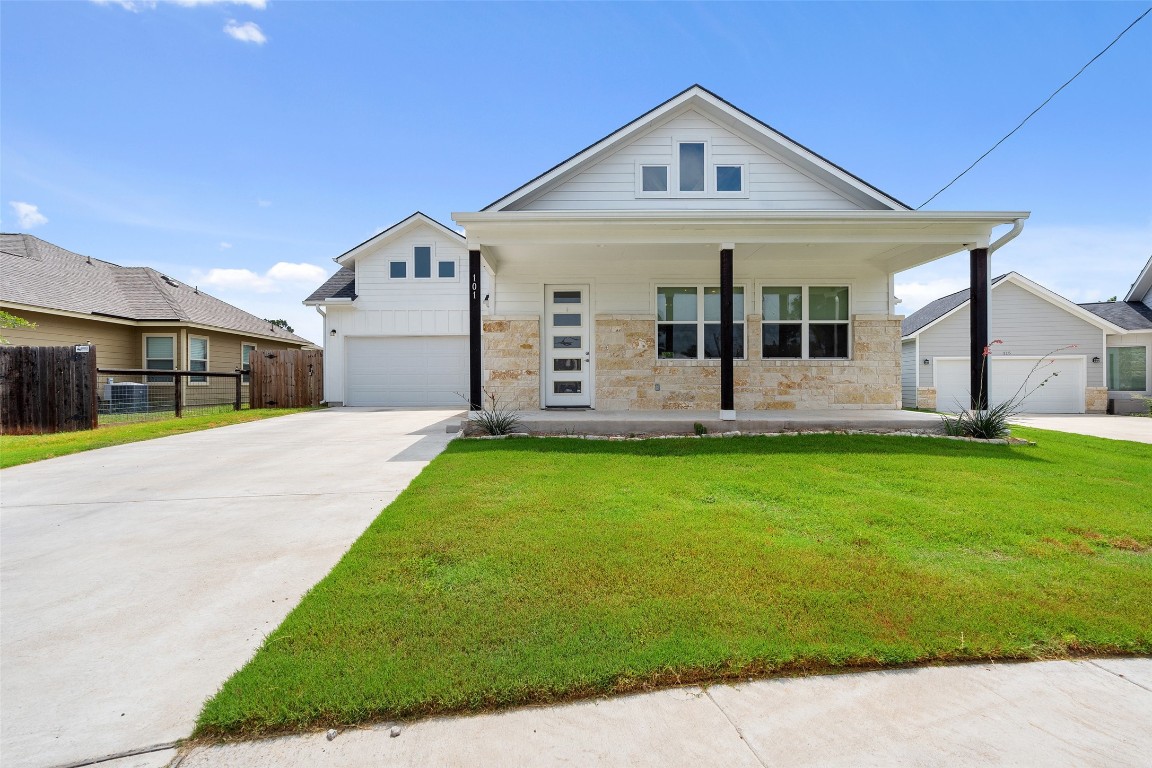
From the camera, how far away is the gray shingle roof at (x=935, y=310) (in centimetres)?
1662

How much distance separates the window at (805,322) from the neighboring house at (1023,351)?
8602mm

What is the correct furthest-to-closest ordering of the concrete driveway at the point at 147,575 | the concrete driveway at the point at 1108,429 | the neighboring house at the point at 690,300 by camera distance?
1. the neighboring house at the point at 690,300
2. the concrete driveway at the point at 1108,429
3. the concrete driveway at the point at 147,575

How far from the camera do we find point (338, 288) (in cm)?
1505

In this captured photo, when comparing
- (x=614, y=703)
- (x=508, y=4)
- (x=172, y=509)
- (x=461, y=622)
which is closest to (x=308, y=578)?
(x=461, y=622)

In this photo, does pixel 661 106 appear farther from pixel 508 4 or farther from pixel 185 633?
pixel 185 633

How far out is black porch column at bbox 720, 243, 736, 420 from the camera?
7672 millimetres

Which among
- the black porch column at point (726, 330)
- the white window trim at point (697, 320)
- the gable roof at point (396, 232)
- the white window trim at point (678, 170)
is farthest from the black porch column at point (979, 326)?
the gable roof at point (396, 232)

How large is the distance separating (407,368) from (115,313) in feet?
25.3

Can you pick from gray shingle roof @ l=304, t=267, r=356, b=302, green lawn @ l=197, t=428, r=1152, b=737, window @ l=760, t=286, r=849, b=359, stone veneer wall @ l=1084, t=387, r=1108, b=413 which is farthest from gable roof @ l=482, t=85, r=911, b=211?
stone veneer wall @ l=1084, t=387, r=1108, b=413

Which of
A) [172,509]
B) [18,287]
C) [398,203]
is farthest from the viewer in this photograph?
[398,203]

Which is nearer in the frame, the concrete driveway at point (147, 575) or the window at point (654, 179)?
the concrete driveway at point (147, 575)

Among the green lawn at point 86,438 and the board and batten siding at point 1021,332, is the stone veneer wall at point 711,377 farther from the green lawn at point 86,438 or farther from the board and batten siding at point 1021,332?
the board and batten siding at point 1021,332

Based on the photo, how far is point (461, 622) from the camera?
231 cm

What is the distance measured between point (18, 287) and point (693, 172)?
15760 mm
